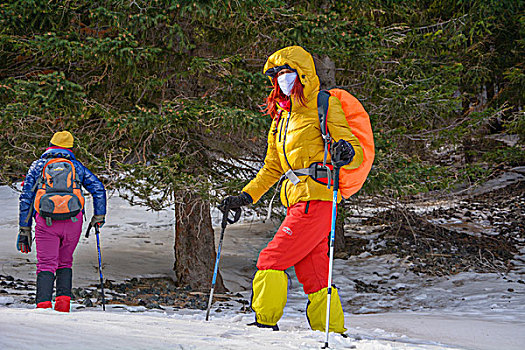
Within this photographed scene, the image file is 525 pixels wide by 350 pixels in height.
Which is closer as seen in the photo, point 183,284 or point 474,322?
point 474,322

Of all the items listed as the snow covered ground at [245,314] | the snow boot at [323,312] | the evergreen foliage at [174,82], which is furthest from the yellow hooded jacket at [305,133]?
the evergreen foliage at [174,82]

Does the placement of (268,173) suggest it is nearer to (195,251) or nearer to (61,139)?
(61,139)

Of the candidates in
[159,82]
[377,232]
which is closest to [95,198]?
[159,82]

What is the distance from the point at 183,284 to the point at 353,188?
559cm

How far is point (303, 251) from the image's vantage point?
13.4 feet

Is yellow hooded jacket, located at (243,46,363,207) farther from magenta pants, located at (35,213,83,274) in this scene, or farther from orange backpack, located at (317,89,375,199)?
magenta pants, located at (35,213,83,274)

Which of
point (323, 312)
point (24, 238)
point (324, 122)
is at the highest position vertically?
point (324, 122)

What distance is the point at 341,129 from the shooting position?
160 inches

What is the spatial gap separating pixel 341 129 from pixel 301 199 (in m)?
0.65

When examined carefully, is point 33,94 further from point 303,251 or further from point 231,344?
point 231,344

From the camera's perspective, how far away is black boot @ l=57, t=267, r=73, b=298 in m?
5.76

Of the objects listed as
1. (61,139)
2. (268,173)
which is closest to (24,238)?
(61,139)

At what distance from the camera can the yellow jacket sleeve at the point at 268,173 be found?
4555mm

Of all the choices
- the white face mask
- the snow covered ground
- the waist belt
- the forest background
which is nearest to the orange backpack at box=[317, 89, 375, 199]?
the waist belt
